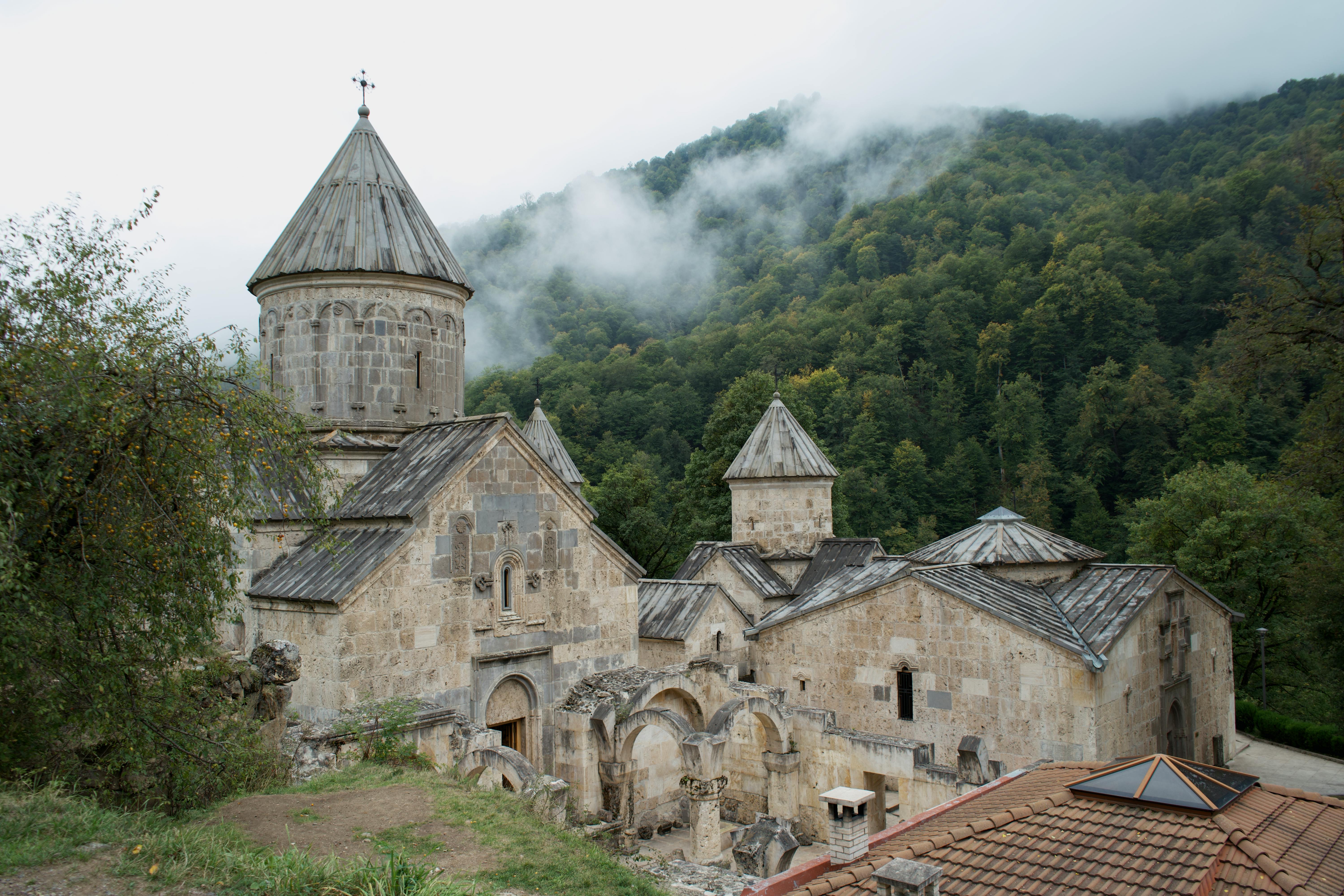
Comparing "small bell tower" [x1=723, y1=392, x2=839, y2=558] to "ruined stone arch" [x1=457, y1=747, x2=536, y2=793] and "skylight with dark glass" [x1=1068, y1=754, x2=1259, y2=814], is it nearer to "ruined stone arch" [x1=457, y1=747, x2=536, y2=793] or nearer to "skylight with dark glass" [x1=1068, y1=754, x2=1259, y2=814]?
"ruined stone arch" [x1=457, y1=747, x2=536, y2=793]

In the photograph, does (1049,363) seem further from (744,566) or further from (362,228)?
(362,228)

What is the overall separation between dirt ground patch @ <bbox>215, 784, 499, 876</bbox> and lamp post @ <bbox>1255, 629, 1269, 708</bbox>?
74.4 feet

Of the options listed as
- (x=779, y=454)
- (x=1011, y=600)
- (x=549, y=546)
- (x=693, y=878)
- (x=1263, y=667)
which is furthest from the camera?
(x=1263, y=667)

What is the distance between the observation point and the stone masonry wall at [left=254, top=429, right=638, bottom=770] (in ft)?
33.2

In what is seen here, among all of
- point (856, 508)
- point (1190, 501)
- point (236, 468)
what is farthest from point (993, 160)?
point (236, 468)

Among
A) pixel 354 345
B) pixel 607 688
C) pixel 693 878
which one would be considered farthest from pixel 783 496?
pixel 693 878

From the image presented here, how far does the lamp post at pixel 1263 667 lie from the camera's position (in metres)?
22.3

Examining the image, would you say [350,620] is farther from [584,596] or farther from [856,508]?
[856,508]

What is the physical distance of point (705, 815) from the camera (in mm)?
10992

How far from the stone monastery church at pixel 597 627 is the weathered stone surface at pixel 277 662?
112 centimetres

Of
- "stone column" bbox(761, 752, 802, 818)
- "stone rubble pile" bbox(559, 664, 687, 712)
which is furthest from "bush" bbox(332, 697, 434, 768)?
"stone column" bbox(761, 752, 802, 818)

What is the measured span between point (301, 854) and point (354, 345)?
30.7 ft

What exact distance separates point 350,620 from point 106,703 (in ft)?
13.6

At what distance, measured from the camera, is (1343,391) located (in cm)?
1399
